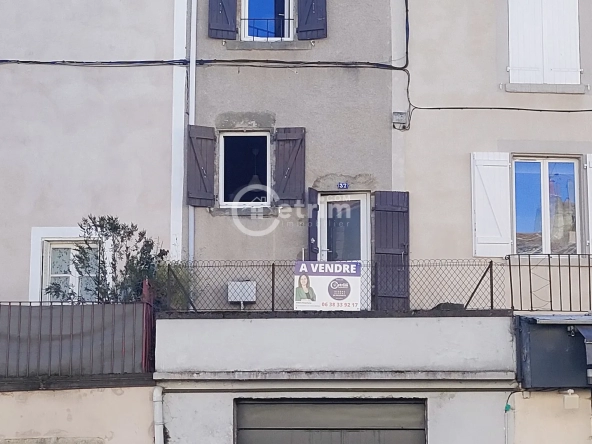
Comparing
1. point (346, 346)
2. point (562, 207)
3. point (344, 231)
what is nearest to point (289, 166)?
point (344, 231)

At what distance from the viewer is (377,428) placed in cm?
1211

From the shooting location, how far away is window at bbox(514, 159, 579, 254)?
14102 millimetres

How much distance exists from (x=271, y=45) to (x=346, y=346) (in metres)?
4.58

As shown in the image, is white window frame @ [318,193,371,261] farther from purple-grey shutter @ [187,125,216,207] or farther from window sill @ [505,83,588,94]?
window sill @ [505,83,588,94]

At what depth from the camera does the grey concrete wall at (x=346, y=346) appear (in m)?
11.9

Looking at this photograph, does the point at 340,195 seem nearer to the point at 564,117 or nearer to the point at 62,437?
the point at 564,117

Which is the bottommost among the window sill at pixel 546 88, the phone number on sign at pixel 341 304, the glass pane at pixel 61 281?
the phone number on sign at pixel 341 304

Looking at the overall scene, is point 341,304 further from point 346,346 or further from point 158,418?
point 158,418

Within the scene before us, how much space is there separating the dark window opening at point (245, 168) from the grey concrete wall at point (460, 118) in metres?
1.97

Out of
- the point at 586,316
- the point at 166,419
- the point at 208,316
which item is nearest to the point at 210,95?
the point at 208,316

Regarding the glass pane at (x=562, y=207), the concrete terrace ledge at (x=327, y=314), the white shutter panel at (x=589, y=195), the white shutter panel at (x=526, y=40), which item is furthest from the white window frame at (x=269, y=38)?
the white shutter panel at (x=589, y=195)

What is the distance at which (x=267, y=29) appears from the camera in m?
14.5

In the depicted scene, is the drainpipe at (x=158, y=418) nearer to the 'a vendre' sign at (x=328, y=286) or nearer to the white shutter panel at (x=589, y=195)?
the 'a vendre' sign at (x=328, y=286)

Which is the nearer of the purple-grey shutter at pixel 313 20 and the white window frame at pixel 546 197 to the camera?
the white window frame at pixel 546 197
